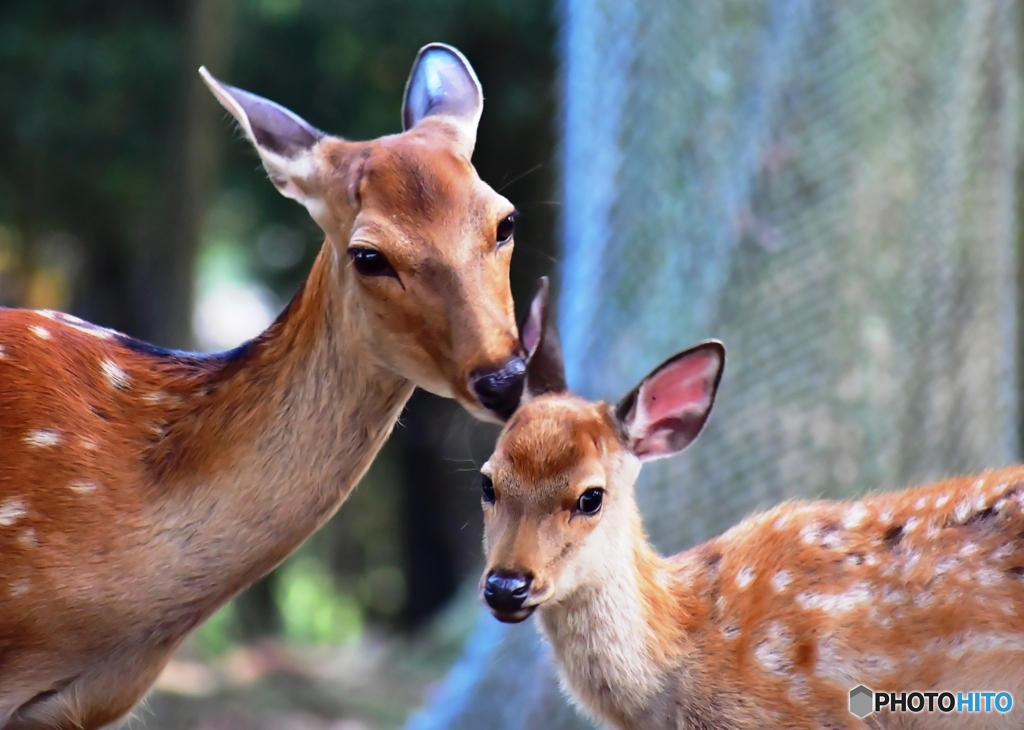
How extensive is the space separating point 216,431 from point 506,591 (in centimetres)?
96

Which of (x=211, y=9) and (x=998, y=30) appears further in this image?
(x=211, y=9)

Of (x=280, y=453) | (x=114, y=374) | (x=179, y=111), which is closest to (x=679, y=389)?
(x=280, y=453)

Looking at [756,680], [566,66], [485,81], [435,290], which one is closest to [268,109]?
[435,290]

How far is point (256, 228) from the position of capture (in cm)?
1412

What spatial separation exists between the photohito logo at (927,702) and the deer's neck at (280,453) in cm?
139

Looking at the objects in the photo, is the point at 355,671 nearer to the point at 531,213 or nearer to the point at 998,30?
the point at 531,213

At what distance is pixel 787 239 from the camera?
287 inches

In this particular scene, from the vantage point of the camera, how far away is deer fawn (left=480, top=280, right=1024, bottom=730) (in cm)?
354

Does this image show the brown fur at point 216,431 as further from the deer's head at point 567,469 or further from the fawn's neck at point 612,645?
the fawn's neck at point 612,645

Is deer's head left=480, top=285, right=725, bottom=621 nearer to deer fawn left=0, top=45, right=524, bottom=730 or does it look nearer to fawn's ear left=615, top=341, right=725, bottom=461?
fawn's ear left=615, top=341, right=725, bottom=461

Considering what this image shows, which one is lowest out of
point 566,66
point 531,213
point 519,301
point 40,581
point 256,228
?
point 40,581

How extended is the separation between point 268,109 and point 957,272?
A: 4.99 meters

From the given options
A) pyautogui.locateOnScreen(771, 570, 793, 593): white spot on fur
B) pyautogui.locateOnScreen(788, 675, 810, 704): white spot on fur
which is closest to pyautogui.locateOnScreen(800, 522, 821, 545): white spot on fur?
pyautogui.locateOnScreen(771, 570, 793, 593): white spot on fur

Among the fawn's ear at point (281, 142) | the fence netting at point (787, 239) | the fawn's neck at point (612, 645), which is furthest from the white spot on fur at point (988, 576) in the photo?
the fence netting at point (787, 239)
